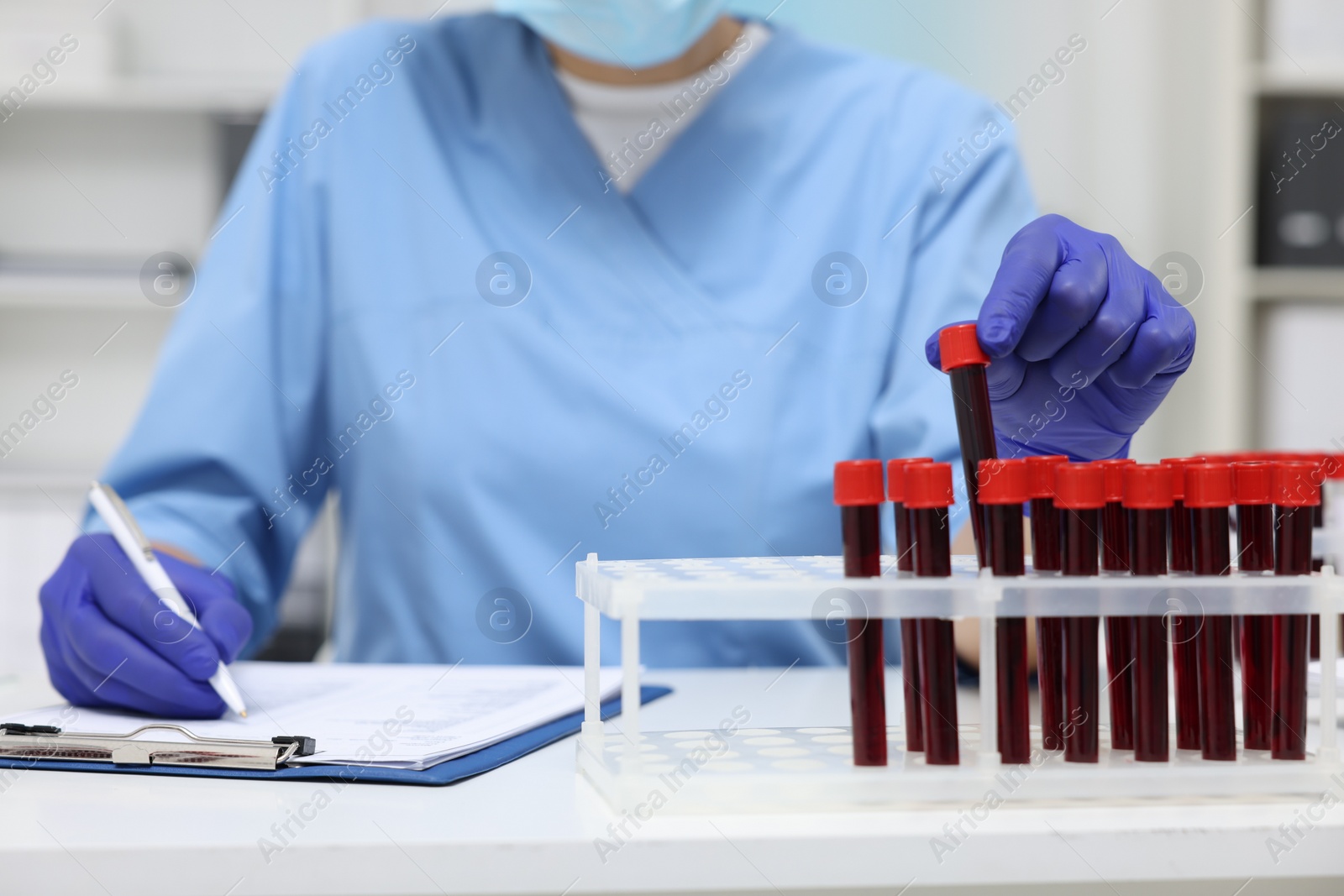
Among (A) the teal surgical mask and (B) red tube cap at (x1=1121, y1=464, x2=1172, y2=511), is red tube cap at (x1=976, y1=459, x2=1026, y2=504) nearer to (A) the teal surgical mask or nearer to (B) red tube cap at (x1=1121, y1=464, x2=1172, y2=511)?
(B) red tube cap at (x1=1121, y1=464, x2=1172, y2=511)

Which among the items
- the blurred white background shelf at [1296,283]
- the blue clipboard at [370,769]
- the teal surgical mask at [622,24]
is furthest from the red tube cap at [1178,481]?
the blurred white background shelf at [1296,283]

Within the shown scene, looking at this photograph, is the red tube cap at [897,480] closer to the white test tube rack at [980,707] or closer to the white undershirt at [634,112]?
the white test tube rack at [980,707]

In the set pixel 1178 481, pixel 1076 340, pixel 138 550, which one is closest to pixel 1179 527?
pixel 1178 481

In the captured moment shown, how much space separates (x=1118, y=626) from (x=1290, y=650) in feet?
0.23

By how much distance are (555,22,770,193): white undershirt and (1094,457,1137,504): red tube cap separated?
68 cm

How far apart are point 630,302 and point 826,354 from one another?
0.18 m

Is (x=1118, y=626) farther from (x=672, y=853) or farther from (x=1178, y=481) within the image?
(x=672, y=853)

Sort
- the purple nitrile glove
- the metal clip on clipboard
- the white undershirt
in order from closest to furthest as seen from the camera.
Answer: the metal clip on clipboard → the purple nitrile glove → the white undershirt

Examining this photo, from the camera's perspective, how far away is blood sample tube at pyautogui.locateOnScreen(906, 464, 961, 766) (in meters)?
0.43

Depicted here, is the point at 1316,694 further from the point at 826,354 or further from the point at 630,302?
the point at 630,302

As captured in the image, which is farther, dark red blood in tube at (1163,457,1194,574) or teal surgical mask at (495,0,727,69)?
teal surgical mask at (495,0,727,69)

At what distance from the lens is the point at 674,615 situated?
41 cm

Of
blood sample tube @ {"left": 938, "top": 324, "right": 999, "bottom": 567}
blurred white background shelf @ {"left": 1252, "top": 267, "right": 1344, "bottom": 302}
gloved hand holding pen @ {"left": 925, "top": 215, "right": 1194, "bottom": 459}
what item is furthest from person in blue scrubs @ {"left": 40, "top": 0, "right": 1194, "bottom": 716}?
blurred white background shelf @ {"left": 1252, "top": 267, "right": 1344, "bottom": 302}

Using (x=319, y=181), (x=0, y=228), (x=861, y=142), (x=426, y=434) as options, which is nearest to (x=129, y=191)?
(x=0, y=228)
